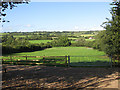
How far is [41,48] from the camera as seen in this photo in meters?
52.9

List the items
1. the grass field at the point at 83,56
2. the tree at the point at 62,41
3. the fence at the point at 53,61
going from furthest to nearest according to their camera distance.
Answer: the tree at the point at 62,41 → the grass field at the point at 83,56 → the fence at the point at 53,61

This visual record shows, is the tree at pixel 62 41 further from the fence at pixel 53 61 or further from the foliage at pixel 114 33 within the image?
the foliage at pixel 114 33

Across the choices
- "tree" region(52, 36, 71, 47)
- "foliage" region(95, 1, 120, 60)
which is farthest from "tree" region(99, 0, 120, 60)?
"tree" region(52, 36, 71, 47)

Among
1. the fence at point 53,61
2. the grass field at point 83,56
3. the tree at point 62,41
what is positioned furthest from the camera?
the tree at point 62,41

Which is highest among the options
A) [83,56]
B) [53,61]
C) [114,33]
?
[114,33]

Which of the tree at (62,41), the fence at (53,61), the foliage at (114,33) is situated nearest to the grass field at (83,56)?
the fence at (53,61)

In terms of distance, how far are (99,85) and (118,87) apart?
3.20ft

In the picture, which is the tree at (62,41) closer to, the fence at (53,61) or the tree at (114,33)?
the fence at (53,61)

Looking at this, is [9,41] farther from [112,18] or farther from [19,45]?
[112,18]

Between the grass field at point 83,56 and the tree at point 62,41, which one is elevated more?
the tree at point 62,41

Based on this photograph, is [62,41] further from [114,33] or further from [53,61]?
[114,33]

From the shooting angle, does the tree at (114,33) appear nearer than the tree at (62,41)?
Yes

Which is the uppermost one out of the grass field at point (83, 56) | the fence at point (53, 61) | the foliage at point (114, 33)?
the foliage at point (114, 33)

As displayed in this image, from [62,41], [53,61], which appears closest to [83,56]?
[53,61]
